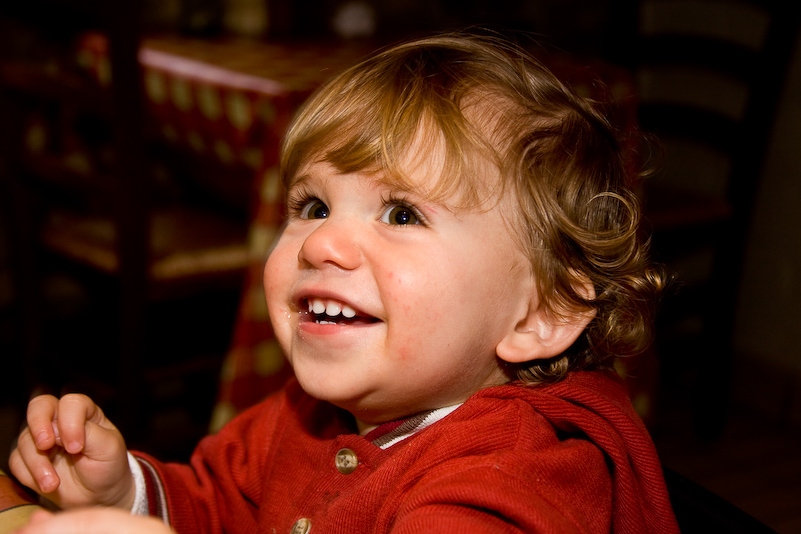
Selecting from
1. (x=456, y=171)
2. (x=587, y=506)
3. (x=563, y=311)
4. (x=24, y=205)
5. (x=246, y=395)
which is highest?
(x=456, y=171)

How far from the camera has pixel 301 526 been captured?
0.75m

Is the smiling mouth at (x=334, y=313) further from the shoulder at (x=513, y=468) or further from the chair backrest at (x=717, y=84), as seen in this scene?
the chair backrest at (x=717, y=84)

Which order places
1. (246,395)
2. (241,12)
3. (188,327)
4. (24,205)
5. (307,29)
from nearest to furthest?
(246,395) < (24,205) < (188,327) < (241,12) < (307,29)

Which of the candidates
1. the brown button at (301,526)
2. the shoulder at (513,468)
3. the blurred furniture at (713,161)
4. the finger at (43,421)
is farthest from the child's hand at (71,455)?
the blurred furniture at (713,161)

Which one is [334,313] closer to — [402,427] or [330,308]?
[330,308]

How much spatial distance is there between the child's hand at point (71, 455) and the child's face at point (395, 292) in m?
0.20

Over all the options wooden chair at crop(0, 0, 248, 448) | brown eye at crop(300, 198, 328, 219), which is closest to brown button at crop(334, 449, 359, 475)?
brown eye at crop(300, 198, 328, 219)

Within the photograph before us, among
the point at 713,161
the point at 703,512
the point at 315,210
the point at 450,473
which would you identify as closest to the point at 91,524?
the point at 450,473

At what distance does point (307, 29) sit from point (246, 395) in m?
2.01

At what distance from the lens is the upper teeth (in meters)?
0.71

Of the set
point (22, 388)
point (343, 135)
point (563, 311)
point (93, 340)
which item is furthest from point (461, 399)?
point (22, 388)

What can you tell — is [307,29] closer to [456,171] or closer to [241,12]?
[241,12]

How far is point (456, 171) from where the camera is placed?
696 mm

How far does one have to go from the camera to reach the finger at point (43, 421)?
28.1 inches
